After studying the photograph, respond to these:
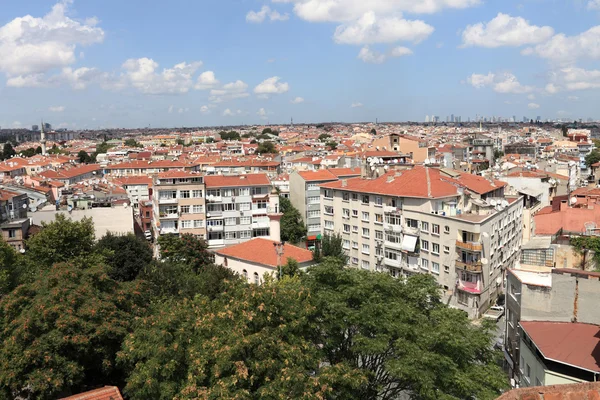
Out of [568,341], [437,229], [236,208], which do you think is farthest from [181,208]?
[568,341]

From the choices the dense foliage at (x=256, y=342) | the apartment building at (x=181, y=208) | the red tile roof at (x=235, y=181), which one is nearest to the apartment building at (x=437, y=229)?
the red tile roof at (x=235, y=181)

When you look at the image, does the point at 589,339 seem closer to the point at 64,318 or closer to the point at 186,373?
the point at 186,373

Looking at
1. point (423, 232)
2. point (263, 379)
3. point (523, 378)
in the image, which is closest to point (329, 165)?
point (423, 232)

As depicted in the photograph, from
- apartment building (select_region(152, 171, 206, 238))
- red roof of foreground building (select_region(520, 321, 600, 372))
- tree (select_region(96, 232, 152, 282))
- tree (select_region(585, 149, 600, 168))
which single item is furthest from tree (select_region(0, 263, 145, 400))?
tree (select_region(585, 149, 600, 168))

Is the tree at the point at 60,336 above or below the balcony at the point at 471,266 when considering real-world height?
above

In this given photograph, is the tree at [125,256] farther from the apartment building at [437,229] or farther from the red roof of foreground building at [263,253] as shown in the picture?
the apartment building at [437,229]
